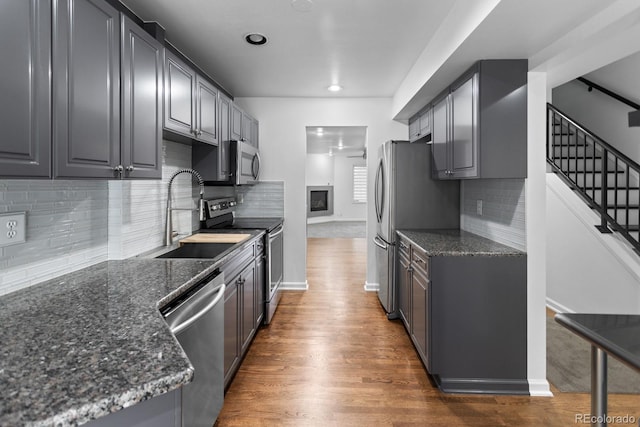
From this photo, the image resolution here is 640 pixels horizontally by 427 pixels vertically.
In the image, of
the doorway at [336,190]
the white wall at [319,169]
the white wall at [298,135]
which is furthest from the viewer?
the white wall at [319,169]

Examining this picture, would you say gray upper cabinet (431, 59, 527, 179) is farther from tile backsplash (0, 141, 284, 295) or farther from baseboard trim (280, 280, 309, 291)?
baseboard trim (280, 280, 309, 291)

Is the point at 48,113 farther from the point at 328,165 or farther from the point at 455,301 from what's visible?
the point at 328,165

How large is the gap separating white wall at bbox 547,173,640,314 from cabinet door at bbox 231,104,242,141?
3307mm

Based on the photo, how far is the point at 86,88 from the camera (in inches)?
55.4

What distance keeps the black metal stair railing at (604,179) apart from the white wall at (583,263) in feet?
0.29

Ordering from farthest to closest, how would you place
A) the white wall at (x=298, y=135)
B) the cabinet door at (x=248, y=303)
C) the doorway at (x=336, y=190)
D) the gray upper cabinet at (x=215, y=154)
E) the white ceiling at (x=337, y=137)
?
the doorway at (x=336, y=190)
the white ceiling at (x=337, y=137)
the white wall at (x=298, y=135)
the gray upper cabinet at (x=215, y=154)
the cabinet door at (x=248, y=303)

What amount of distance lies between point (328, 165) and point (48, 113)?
35.0 ft

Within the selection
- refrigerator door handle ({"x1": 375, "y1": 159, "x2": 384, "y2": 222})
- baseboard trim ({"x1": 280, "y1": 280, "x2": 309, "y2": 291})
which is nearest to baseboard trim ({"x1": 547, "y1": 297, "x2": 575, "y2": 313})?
refrigerator door handle ({"x1": 375, "y1": 159, "x2": 384, "y2": 222})

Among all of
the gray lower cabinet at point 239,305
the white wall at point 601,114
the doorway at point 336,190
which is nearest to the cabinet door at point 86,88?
the gray lower cabinet at point 239,305

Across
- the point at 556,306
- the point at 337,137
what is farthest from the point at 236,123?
the point at 337,137

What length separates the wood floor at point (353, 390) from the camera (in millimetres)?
1993

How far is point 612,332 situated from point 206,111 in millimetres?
2677

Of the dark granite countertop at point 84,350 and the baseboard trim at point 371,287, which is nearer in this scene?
the dark granite countertop at point 84,350

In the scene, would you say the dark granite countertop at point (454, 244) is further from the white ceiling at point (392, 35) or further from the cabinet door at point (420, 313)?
the white ceiling at point (392, 35)
